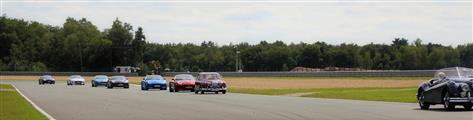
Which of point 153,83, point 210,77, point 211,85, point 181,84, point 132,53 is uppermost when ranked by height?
point 132,53

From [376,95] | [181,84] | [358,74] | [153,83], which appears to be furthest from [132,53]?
[376,95]

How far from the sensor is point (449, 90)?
22.1m

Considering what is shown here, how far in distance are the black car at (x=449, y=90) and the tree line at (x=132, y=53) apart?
386 ft

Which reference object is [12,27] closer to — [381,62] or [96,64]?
[96,64]

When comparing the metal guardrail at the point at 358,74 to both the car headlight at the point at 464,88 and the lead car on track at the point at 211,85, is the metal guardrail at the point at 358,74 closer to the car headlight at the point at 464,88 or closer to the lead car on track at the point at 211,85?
the lead car on track at the point at 211,85

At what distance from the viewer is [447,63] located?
120875 mm

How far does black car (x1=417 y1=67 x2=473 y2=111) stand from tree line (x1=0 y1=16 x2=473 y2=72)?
117605 millimetres

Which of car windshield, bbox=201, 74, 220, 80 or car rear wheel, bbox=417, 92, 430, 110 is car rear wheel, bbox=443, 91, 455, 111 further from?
car windshield, bbox=201, 74, 220, 80

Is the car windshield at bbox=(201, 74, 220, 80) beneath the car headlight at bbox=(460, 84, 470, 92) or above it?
above

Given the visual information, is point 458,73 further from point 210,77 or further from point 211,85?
point 210,77

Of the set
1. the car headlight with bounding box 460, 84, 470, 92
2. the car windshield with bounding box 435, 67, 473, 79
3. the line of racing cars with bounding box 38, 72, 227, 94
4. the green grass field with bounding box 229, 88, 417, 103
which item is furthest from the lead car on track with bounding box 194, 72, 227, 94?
the car headlight with bounding box 460, 84, 470, 92

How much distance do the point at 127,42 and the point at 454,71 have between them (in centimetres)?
14058

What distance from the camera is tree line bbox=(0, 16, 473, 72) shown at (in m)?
154

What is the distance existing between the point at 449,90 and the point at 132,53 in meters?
142
